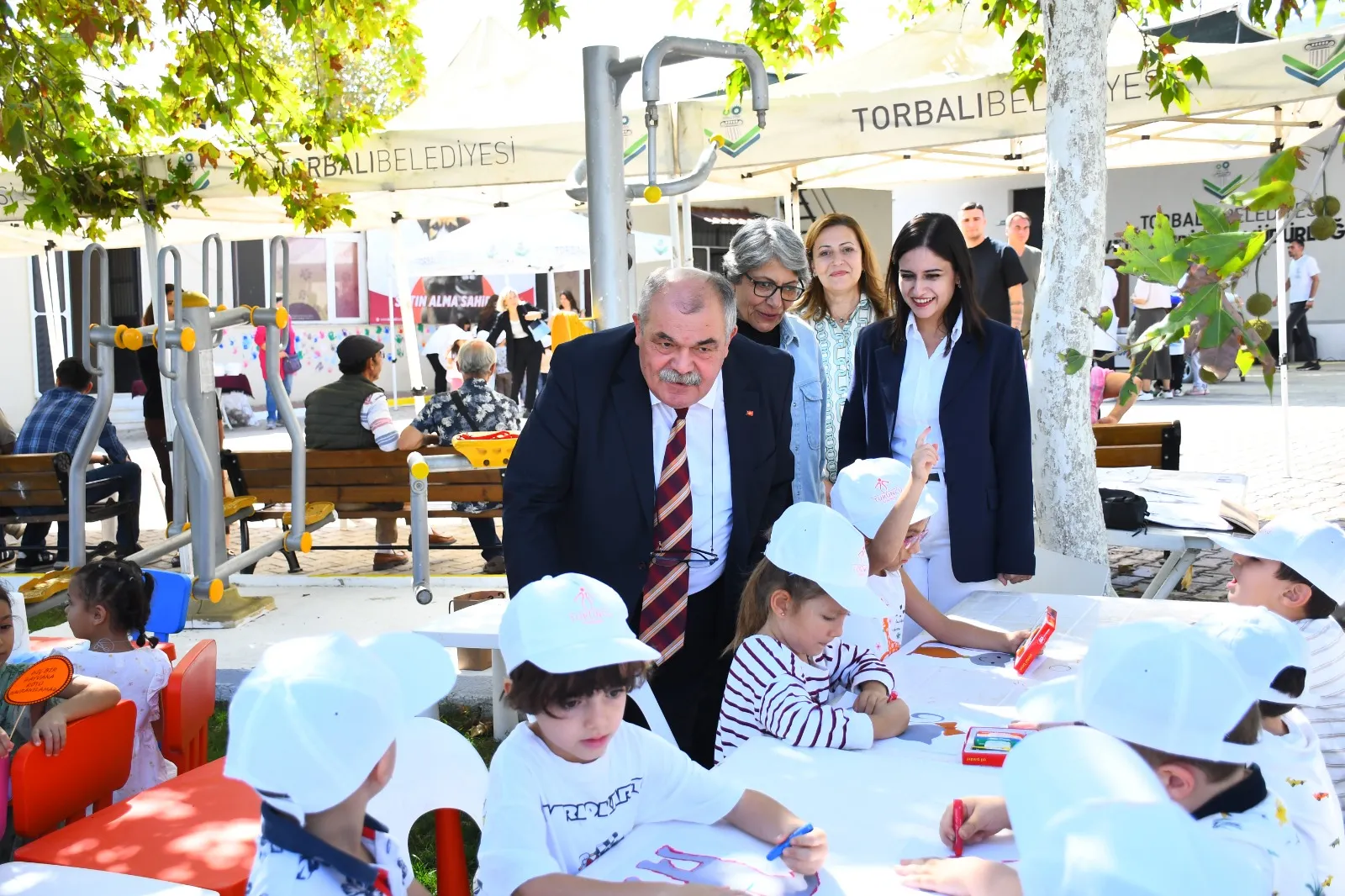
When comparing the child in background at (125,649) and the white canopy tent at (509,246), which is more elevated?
the white canopy tent at (509,246)

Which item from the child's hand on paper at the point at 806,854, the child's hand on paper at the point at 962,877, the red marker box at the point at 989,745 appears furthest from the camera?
the red marker box at the point at 989,745

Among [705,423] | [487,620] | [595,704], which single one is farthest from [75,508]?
[595,704]

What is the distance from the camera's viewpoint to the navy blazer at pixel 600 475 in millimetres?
2867

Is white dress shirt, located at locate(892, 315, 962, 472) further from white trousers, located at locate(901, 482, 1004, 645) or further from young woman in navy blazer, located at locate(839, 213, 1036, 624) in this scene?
white trousers, located at locate(901, 482, 1004, 645)

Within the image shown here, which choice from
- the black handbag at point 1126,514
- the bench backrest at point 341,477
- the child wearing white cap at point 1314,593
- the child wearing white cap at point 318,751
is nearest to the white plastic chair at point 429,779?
the child wearing white cap at point 318,751

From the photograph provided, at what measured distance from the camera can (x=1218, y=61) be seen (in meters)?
6.43

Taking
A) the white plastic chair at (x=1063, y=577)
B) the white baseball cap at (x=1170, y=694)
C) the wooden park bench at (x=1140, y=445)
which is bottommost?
the white plastic chair at (x=1063, y=577)

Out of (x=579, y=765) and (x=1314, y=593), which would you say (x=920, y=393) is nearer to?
(x=1314, y=593)

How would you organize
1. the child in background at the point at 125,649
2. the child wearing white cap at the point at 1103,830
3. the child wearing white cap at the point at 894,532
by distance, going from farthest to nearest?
the child in background at the point at 125,649 → the child wearing white cap at the point at 894,532 → the child wearing white cap at the point at 1103,830

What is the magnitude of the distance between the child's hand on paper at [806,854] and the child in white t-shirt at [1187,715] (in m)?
0.45

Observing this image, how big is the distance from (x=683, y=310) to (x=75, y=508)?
15.4 feet

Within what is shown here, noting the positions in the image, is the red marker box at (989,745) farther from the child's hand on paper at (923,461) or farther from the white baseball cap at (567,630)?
the child's hand on paper at (923,461)

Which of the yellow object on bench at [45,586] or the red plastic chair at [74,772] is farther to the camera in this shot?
the yellow object on bench at [45,586]

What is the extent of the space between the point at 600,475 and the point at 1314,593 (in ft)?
5.51
